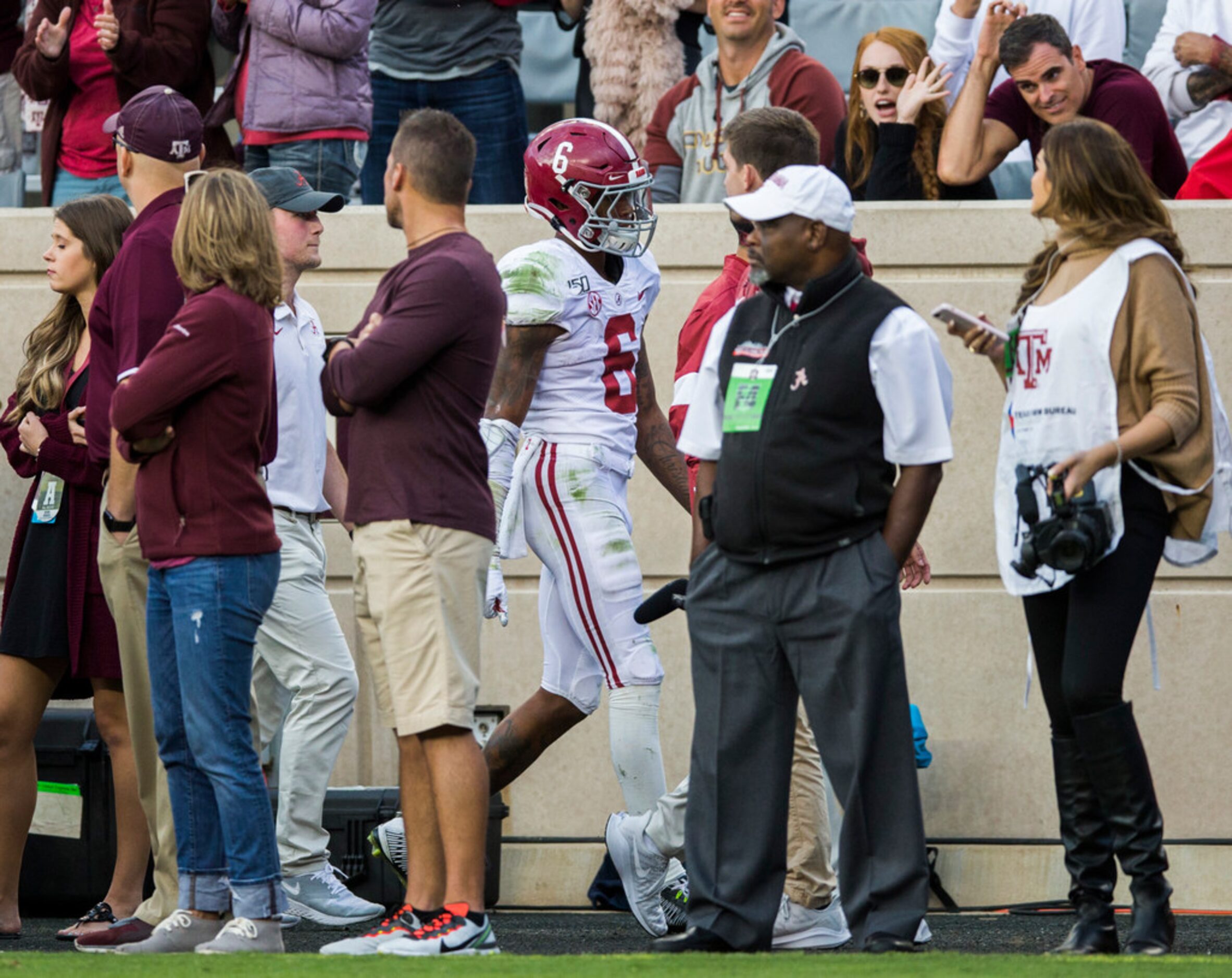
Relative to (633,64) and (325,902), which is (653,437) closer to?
(325,902)

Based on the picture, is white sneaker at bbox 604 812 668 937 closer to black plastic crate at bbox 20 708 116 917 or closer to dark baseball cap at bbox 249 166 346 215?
black plastic crate at bbox 20 708 116 917

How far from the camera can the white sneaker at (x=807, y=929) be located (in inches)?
217

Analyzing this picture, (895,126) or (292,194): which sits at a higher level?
(895,126)

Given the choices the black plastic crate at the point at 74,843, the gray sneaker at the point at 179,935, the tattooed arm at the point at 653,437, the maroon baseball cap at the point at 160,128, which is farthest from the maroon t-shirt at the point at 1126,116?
the gray sneaker at the point at 179,935

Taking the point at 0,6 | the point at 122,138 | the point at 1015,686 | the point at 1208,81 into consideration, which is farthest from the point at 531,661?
the point at 0,6

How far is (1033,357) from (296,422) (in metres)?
2.45

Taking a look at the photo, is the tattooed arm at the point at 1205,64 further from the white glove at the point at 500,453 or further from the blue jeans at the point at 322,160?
the white glove at the point at 500,453

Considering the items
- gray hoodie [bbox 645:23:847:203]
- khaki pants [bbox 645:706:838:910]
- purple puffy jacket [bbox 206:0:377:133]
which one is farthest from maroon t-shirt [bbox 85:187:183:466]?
gray hoodie [bbox 645:23:847:203]

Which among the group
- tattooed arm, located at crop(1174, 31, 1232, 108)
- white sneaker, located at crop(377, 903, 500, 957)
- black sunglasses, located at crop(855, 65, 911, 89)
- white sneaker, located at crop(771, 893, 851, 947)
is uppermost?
tattooed arm, located at crop(1174, 31, 1232, 108)

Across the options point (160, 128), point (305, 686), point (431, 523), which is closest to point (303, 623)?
point (305, 686)

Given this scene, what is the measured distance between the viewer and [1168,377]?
4.83 m

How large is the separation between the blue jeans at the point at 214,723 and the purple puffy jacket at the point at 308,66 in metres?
3.37

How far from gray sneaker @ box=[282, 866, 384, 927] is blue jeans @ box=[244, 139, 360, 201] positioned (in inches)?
119

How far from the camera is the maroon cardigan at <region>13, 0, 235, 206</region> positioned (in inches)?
321
